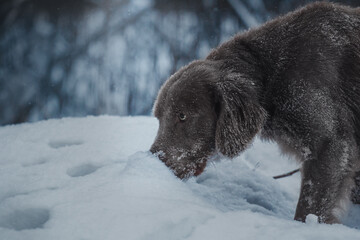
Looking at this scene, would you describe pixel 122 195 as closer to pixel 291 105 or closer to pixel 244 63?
pixel 291 105

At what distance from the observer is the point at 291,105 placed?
2471 mm

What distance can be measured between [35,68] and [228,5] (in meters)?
3.07

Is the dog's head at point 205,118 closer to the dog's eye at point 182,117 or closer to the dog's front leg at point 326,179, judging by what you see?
the dog's eye at point 182,117

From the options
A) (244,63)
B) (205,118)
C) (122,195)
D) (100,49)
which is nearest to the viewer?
(122,195)

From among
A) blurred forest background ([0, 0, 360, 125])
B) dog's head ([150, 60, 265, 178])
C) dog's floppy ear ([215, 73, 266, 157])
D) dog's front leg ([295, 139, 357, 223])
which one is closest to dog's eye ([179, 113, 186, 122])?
dog's head ([150, 60, 265, 178])

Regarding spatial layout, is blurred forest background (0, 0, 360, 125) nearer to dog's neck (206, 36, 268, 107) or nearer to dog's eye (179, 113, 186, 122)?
dog's neck (206, 36, 268, 107)

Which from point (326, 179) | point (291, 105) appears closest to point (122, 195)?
point (291, 105)

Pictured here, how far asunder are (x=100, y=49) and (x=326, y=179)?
3.81 metres

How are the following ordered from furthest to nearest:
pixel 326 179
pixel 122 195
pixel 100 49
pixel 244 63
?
pixel 100 49
pixel 244 63
pixel 326 179
pixel 122 195

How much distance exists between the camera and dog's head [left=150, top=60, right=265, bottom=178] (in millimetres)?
2521

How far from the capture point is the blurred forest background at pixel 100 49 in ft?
15.3

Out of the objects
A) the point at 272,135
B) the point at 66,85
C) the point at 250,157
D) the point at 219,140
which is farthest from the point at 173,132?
the point at 66,85

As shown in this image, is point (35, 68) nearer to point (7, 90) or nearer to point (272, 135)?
point (7, 90)

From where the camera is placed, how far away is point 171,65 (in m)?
4.75
